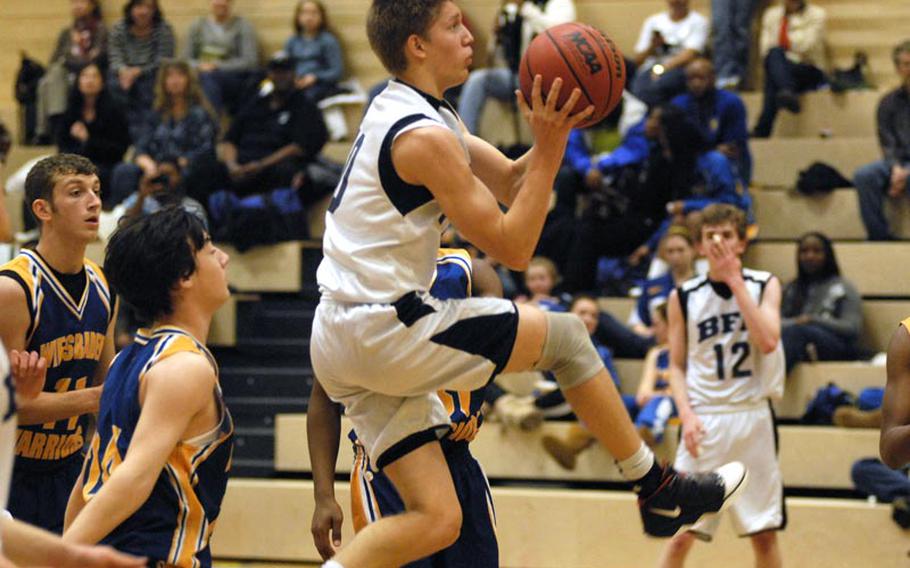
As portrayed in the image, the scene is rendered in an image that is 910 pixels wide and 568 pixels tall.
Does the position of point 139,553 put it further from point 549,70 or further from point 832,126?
point 832,126

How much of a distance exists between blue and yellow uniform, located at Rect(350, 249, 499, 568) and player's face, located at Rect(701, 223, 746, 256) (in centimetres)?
246

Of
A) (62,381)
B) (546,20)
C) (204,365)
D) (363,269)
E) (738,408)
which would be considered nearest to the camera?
(204,365)

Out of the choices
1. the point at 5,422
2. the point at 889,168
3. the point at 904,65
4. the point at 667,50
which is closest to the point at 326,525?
the point at 5,422

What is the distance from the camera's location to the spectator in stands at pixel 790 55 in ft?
33.1

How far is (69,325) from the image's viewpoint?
4.51 m

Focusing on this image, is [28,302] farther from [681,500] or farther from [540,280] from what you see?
[540,280]

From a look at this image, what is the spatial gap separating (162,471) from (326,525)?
0.75 meters

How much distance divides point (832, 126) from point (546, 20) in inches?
88.3

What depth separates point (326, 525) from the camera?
3.84 metres

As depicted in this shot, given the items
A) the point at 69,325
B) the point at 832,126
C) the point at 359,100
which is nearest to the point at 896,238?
the point at 832,126

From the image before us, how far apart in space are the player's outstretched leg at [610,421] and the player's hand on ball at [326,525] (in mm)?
773

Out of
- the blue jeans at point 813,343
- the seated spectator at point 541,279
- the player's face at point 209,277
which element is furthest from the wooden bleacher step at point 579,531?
the player's face at point 209,277

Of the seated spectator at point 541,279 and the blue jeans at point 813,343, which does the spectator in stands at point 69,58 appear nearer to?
the seated spectator at point 541,279

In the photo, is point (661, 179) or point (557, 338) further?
point (661, 179)
